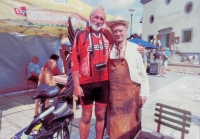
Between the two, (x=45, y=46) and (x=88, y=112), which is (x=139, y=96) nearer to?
(x=88, y=112)

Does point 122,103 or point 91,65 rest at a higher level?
point 91,65

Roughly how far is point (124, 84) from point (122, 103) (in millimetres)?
293

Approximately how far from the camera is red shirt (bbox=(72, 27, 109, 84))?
7.01 ft

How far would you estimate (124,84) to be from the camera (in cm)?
222

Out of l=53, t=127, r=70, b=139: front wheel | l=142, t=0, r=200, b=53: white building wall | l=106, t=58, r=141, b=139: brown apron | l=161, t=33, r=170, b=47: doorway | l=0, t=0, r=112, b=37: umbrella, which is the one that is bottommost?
l=53, t=127, r=70, b=139: front wheel

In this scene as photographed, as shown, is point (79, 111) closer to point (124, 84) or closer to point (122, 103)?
point (122, 103)

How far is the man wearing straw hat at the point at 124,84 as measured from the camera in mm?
2172

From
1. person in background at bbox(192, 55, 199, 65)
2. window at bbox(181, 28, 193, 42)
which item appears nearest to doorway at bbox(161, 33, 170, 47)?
window at bbox(181, 28, 193, 42)

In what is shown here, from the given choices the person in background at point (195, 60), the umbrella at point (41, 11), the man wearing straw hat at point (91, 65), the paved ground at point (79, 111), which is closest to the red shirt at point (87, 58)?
the man wearing straw hat at point (91, 65)

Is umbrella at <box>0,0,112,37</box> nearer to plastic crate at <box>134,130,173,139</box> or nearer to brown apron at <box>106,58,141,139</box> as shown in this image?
brown apron at <box>106,58,141,139</box>

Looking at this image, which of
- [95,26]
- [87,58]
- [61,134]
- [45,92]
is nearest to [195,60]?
[95,26]

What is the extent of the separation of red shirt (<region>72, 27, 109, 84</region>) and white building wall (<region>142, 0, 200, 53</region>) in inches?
707

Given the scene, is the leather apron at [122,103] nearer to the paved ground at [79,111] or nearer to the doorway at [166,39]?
the paved ground at [79,111]

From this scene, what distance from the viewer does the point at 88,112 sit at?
228cm
